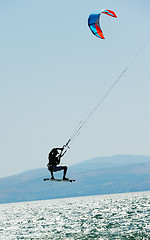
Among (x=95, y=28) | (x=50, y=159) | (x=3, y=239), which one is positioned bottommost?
(x=3, y=239)

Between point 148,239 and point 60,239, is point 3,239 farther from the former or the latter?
point 148,239

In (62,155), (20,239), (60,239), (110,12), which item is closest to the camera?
(62,155)

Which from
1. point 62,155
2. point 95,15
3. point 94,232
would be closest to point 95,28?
point 95,15

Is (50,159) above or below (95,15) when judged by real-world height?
below

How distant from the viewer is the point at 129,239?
39250mm

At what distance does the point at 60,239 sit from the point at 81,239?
9.18ft

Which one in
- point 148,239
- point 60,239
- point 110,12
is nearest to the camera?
point 110,12

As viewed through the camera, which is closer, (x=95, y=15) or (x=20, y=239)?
(x=95, y=15)

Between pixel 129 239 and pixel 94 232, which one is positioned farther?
pixel 94 232

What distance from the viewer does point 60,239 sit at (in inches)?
1689

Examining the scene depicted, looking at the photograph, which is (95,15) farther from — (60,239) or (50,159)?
(60,239)

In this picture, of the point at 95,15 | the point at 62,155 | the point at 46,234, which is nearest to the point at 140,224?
the point at 46,234

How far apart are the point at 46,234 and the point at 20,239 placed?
4.02 metres

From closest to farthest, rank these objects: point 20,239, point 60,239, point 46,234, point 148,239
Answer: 1. point 148,239
2. point 60,239
3. point 20,239
4. point 46,234
